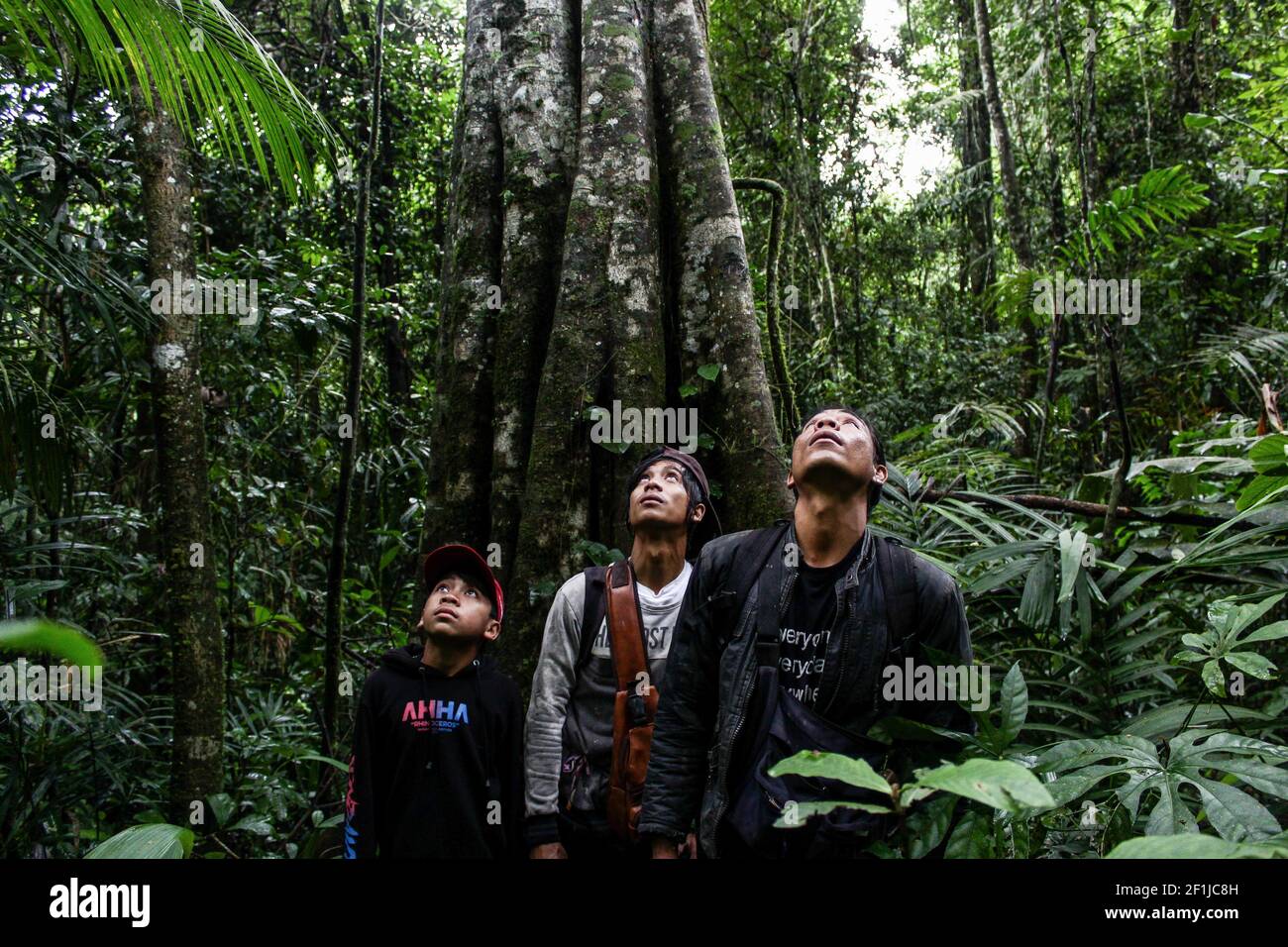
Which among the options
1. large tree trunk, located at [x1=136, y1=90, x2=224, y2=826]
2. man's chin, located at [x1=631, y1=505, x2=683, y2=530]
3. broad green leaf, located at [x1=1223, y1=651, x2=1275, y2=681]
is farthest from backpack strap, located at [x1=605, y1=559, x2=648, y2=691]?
large tree trunk, located at [x1=136, y1=90, x2=224, y2=826]

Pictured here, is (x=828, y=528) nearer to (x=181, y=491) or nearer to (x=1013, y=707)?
(x=1013, y=707)

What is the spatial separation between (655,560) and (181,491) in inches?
86.2

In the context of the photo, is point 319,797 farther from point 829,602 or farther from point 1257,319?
point 1257,319

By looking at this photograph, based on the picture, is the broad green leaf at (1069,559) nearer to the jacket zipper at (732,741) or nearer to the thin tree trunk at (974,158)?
the jacket zipper at (732,741)

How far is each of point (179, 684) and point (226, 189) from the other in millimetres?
4475

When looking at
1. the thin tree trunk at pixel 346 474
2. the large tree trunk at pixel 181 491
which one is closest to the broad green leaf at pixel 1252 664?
the thin tree trunk at pixel 346 474

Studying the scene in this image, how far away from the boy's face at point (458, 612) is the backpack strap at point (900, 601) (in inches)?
48.4

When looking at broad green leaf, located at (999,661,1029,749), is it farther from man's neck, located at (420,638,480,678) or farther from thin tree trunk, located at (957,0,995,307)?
thin tree trunk, located at (957,0,995,307)

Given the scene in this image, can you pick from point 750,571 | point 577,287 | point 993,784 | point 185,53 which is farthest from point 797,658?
point 185,53

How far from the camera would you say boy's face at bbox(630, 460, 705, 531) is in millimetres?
2623

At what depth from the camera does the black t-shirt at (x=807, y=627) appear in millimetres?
2068

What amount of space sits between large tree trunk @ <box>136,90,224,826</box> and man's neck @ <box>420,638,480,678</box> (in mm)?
1485

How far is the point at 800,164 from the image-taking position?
8.45 m
